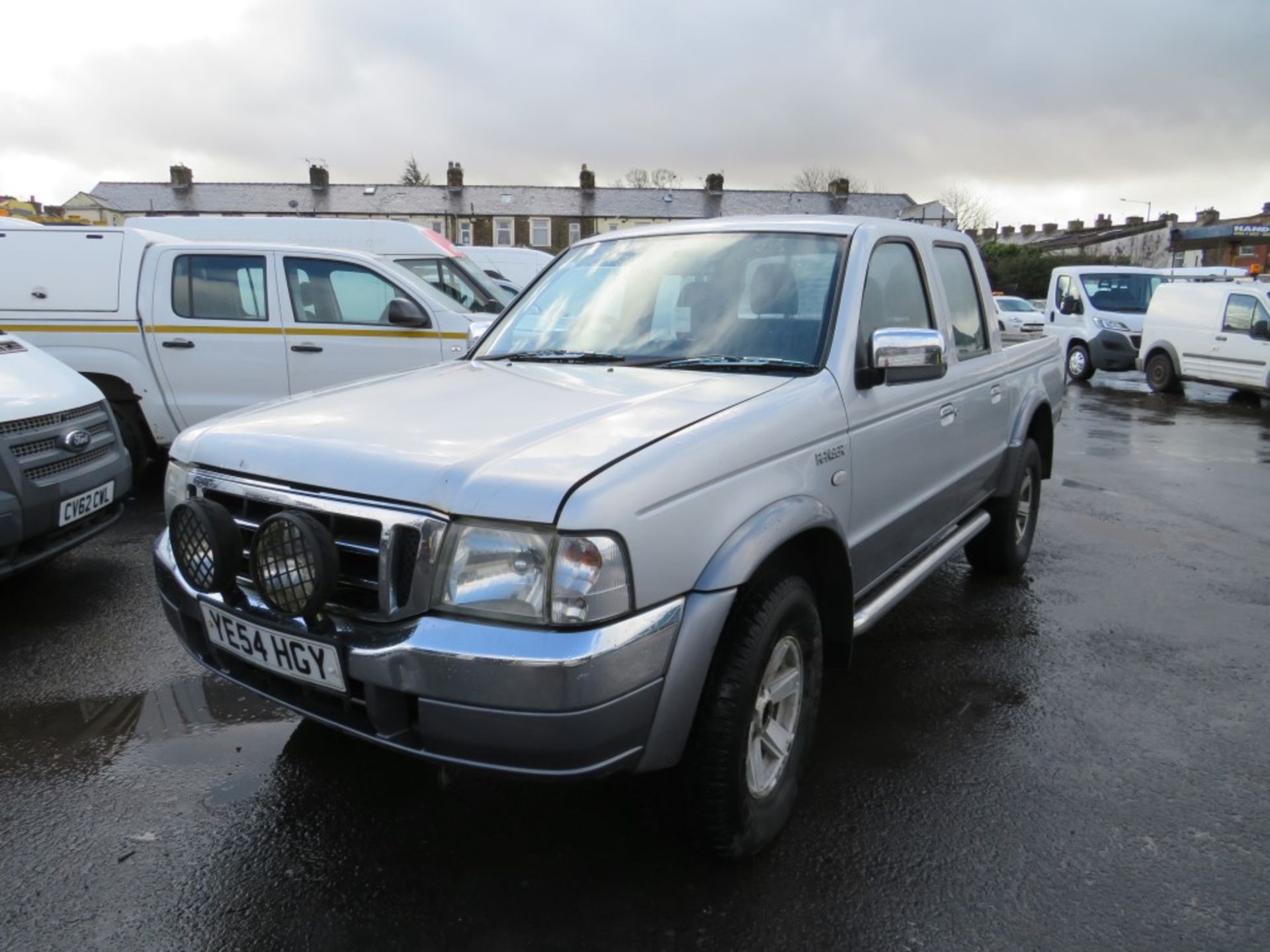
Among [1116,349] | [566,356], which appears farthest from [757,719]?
[1116,349]

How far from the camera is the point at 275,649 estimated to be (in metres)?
2.23

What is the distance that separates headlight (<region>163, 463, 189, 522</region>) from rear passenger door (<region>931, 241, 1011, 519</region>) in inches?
112

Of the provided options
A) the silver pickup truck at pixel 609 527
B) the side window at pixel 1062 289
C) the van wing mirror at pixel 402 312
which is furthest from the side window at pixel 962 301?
the side window at pixel 1062 289

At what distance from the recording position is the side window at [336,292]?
710cm

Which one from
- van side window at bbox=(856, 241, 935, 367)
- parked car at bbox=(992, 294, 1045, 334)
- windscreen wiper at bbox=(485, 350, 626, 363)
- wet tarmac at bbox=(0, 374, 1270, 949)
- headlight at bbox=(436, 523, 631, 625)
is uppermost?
van side window at bbox=(856, 241, 935, 367)

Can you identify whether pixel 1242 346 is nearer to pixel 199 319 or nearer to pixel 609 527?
pixel 199 319

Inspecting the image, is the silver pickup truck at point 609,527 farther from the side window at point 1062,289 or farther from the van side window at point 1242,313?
the side window at point 1062,289

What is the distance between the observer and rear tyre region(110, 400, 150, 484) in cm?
677


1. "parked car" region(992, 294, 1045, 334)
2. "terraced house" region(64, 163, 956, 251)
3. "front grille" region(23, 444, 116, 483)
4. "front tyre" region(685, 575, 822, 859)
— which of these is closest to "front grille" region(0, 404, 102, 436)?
"front grille" region(23, 444, 116, 483)

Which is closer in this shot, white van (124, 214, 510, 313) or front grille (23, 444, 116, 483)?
front grille (23, 444, 116, 483)

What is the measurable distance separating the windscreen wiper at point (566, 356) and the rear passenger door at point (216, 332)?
430cm

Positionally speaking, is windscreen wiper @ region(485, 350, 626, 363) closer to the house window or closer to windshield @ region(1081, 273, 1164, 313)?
windshield @ region(1081, 273, 1164, 313)

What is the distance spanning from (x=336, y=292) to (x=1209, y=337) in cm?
1410

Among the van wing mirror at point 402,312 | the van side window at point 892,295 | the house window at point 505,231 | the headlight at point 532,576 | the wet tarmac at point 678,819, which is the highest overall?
the house window at point 505,231
